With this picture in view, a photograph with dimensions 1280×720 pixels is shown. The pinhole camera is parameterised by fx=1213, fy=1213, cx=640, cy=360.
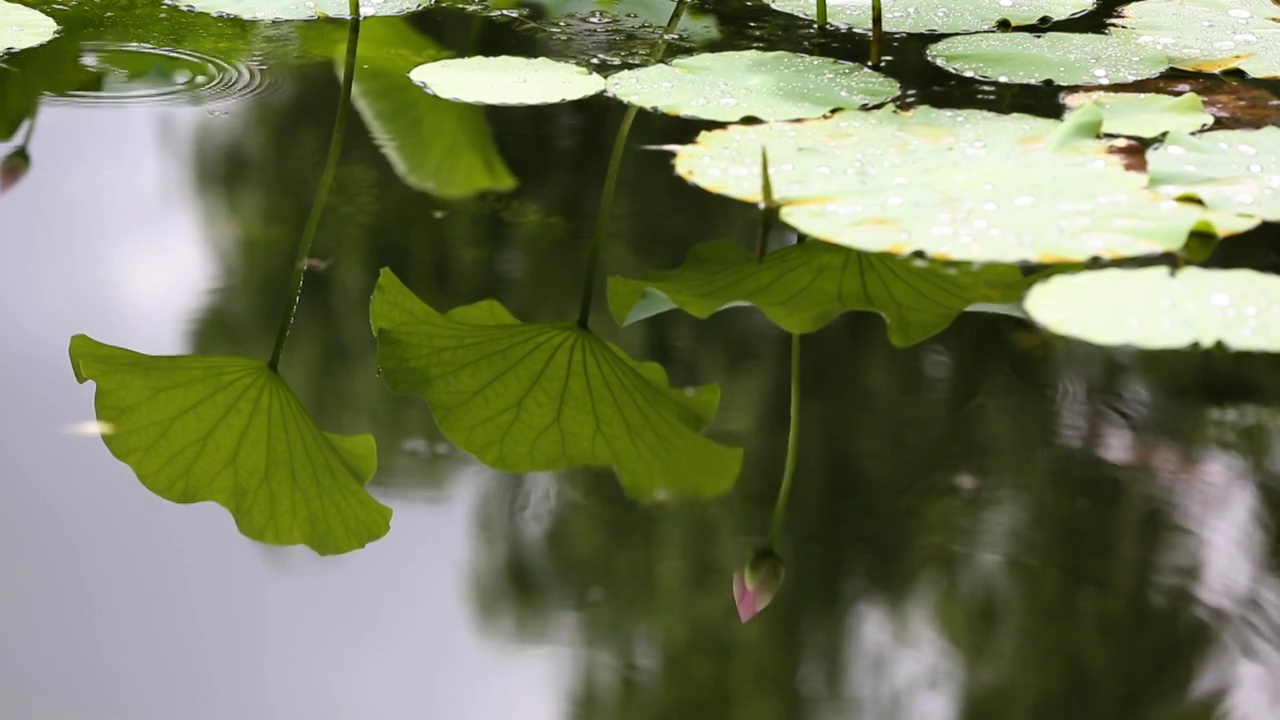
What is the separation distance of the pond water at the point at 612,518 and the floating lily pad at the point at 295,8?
2.82 feet

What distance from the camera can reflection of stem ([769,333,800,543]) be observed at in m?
0.98

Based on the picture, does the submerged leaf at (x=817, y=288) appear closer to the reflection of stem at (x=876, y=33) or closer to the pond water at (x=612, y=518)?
the pond water at (x=612, y=518)

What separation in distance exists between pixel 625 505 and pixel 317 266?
0.56 meters

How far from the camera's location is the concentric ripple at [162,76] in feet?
6.27

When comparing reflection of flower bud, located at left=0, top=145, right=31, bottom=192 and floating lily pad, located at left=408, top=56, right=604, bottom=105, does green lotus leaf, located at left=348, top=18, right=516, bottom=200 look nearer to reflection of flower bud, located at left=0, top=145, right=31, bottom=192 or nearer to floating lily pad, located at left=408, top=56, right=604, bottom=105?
floating lily pad, located at left=408, top=56, right=604, bottom=105

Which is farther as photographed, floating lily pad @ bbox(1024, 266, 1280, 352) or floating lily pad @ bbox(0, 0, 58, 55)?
floating lily pad @ bbox(0, 0, 58, 55)

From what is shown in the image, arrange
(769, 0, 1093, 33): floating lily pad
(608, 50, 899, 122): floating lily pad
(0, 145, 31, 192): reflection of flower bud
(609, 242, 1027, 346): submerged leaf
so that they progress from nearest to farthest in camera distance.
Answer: (609, 242, 1027, 346): submerged leaf < (0, 145, 31, 192): reflection of flower bud < (608, 50, 899, 122): floating lily pad < (769, 0, 1093, 33): floating lily pad

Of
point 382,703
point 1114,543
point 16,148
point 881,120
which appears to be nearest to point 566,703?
point 382,703

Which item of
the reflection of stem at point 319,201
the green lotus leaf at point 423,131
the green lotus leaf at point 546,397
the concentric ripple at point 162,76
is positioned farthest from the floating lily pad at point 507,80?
the green lotus leaf at point 546,397

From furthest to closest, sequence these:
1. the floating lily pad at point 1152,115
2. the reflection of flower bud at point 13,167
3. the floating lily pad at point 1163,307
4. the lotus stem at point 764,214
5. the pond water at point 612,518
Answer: the floating lily pad at point 1152,115 → the reflection of flower bud at point 13,167 → the lotus stem at point 764,214 → the floating lily pad at point 1163,307 → the pond water at point 612,518

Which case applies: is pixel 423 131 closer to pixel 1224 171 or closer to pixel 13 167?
pixel 13 167

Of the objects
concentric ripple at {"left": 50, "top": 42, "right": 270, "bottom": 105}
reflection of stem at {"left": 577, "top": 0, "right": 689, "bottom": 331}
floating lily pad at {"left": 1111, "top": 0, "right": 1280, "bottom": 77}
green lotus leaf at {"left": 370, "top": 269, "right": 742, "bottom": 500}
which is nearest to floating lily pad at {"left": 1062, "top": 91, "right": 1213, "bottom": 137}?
floating lily pad at {"left": 1111, "top": 0, "right": 1280, "bottom": 77}

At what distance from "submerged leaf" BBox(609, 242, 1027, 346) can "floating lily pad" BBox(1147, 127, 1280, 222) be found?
249 millimetres

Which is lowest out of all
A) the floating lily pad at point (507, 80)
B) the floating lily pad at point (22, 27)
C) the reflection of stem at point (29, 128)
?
the floating lily pad at point (507, 80)
